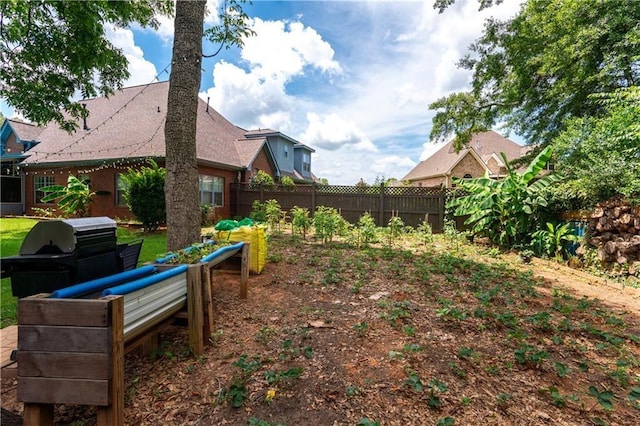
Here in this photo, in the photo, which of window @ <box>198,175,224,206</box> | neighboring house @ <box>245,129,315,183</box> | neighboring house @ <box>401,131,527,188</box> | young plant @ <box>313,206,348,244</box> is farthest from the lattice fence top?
neighboring house @ <box>401,131,527,188</box>

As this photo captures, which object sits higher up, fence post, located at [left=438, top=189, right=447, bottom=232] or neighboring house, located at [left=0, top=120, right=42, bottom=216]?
neighboring house, located at [left=0, top=120, right=42, bottom=216]

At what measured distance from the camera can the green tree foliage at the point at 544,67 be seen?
798cm

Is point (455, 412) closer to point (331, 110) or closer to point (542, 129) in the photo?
point (331, 110)

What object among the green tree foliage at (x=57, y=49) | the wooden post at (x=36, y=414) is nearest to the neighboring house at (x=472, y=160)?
the green tree foliage at (x=57, y=49)

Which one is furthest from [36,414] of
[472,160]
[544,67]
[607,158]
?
[472,160]

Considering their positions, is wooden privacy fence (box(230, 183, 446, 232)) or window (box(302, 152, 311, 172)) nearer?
wooden privacy fence (box(230, 183, 446, 232))

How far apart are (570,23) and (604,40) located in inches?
40.8

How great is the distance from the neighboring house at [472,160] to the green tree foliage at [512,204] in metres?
15.1

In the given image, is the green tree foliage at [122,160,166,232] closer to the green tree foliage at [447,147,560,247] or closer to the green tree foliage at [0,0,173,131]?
the green tree foliage at [0,0,173,131]

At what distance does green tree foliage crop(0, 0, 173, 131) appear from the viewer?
5.72 meters

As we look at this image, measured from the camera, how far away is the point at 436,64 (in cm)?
868

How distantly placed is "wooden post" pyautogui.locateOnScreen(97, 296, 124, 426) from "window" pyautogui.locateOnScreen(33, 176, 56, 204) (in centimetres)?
1638

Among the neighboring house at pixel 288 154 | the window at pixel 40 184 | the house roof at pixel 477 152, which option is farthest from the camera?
the house roof at pixel 477 152

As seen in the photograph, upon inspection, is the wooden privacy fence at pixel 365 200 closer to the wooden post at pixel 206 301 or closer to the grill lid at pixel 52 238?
the wooden post at pixel 206 301
